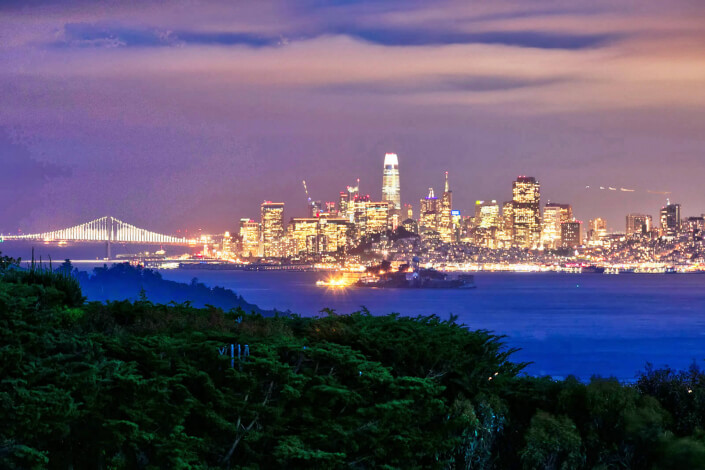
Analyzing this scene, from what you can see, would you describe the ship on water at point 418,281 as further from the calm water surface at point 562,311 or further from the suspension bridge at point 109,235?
the suspension bridge at point 109,235

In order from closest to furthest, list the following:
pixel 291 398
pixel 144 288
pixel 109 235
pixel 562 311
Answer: pixel 291 398 < pixel 144 288 < pixel 562 311 < pixel 109 235

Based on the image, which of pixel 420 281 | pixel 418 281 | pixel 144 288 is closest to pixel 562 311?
pixel 420 281

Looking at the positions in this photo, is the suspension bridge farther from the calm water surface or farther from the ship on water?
the ship on water

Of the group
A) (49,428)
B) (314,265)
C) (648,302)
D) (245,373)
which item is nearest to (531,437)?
(245,373)

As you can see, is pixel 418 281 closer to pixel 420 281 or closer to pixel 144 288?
pixel 420 281

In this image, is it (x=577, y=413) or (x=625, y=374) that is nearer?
(x=577, y=413)

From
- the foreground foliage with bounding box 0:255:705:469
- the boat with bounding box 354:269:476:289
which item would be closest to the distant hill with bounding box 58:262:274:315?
the boat with bounding box 354:269:476:289

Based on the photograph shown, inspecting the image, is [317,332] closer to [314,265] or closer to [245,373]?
[245,373]

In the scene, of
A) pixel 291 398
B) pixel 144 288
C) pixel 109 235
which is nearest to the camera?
pixel 291 398
